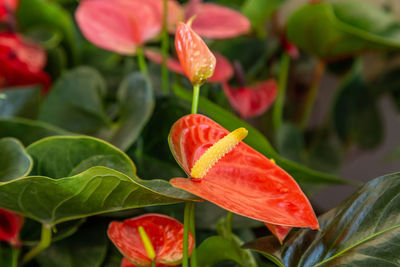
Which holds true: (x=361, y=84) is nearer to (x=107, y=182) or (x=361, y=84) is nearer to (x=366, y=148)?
(x=366, y=148)

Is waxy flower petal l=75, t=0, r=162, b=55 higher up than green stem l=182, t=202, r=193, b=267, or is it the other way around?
waxy flower petal l=75, t=0, r=162, b=55

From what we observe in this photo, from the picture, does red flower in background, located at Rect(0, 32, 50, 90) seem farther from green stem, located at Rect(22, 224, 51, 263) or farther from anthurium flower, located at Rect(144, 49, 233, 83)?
green stem, located at Rect(22, 224, 51, 263)

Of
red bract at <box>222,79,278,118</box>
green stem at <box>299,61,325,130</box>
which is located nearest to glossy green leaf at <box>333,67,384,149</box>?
green stem at <box>299,61,325,130</box>

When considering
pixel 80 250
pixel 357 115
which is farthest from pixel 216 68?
pixel 357 115

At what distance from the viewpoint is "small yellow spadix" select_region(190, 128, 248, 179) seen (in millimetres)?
294

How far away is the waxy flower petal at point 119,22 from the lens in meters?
0.54

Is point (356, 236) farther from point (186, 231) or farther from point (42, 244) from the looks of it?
point (42, 244)

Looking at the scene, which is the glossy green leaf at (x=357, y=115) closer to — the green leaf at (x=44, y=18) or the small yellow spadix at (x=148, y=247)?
the green leaf at (x=44, y=18)

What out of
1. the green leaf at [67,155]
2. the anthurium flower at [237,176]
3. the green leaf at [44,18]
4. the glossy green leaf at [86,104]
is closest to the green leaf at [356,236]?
the anthurium flower at [237,176]

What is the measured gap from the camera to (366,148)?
95 centimetres

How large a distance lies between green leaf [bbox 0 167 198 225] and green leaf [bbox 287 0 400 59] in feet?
1.41

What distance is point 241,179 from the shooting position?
323mm

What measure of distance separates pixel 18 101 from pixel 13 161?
7.4 inches

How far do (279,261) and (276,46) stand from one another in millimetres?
534
